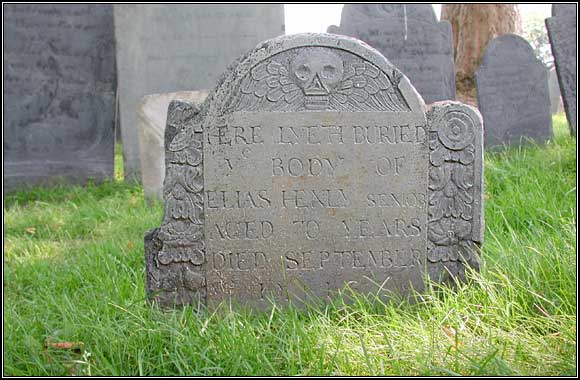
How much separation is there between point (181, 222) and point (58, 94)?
4362 mm

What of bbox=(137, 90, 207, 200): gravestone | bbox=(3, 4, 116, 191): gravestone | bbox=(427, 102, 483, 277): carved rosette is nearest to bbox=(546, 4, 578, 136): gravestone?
bbox=(137, 90, 207, 200): gravestone

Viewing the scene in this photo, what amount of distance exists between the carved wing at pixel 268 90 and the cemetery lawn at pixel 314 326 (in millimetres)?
918

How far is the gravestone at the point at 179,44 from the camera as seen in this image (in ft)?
21.6

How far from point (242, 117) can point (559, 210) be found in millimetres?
2082

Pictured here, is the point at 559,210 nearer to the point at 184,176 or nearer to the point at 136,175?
the point at 184,176

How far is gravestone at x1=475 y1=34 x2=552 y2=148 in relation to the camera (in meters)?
7.14

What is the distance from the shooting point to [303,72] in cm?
288

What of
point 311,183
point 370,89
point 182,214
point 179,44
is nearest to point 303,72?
point 370,89

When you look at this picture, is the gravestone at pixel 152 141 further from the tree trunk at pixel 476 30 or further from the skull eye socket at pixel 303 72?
the tree trunk at pixel 476 30

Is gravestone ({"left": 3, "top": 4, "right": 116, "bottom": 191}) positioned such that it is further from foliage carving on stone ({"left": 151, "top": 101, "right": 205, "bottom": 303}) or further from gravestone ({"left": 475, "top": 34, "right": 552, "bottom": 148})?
gravestone ({"left": 475, "top": 34, "right": 552, "bottom": 148})

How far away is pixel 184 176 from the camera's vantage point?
9.43 feet

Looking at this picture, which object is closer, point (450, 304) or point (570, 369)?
point (570, 369)

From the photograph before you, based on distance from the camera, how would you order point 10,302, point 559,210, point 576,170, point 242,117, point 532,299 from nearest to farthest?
point 532,299 < point 242,117 < point 10,302 < point 559,210 < point 576,170

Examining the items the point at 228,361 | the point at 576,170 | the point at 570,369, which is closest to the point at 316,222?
the point at 228,361
